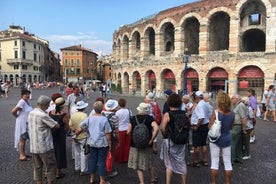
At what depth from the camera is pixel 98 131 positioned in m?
5.20

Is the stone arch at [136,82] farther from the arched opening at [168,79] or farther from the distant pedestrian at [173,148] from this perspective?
the distant pedestrian at [173,148]

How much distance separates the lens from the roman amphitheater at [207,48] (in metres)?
24.4

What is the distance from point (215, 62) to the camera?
2628 cm

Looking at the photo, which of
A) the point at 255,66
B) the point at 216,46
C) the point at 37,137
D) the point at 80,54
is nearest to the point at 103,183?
the point at 37,137

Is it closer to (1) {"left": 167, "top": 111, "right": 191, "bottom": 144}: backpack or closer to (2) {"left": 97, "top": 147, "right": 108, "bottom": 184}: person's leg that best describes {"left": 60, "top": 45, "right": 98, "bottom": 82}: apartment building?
(2) {"left": 97, "top": 147, "right": 108, "bottom": 184}: person's leg

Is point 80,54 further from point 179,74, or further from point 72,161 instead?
point 72,161

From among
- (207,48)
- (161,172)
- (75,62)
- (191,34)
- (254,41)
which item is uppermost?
(75,62)

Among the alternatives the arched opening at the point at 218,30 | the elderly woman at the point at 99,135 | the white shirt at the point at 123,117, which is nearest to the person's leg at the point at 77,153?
the elderly woman at the point at 99,135

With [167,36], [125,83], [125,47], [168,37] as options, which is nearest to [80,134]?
[167,36]

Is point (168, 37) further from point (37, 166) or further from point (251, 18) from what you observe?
point (37, 166)

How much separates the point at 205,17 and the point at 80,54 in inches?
2887

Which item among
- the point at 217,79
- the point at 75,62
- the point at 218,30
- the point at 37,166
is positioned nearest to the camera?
the point at 37,166

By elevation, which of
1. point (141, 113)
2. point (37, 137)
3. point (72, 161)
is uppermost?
point (141, 113)

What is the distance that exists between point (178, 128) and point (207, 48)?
23.5 meters
